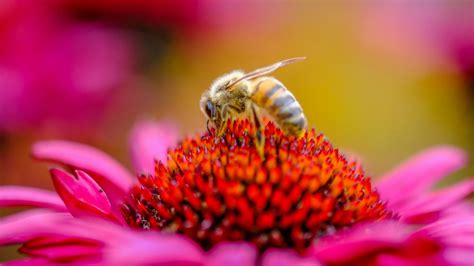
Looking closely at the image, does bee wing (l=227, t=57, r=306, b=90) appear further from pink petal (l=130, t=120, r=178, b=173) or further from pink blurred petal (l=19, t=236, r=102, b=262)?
pink blurred petal (l=19, t=236, r=102, b=262)

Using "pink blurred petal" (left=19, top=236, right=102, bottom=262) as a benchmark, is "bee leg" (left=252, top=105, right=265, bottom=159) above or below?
above

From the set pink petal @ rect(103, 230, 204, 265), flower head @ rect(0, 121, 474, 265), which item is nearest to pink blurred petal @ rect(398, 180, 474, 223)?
flower head @ rect(0, 121, 474, 265)

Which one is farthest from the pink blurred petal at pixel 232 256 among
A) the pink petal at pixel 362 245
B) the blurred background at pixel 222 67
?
the blurred background at pixel 222 67

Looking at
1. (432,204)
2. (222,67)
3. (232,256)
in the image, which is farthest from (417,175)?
(222,67)

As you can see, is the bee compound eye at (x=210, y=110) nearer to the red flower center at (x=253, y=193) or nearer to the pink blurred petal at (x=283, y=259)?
the red flower center at (x=253, y=193)

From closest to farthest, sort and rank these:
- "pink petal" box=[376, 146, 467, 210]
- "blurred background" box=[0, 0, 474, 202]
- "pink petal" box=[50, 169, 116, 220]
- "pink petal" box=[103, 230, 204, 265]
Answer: "pink petal" box=[103, 230, 204, 265] < "pink petal" box=[50, 169, 116, 220] < "pink petal" box=[376, 146, 467, 210] < "blurred background" box=[0, 0, 474, 202]

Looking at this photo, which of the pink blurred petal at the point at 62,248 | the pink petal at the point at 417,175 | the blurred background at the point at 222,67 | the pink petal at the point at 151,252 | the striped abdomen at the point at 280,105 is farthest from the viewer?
the blurred background at the point at 222,67
